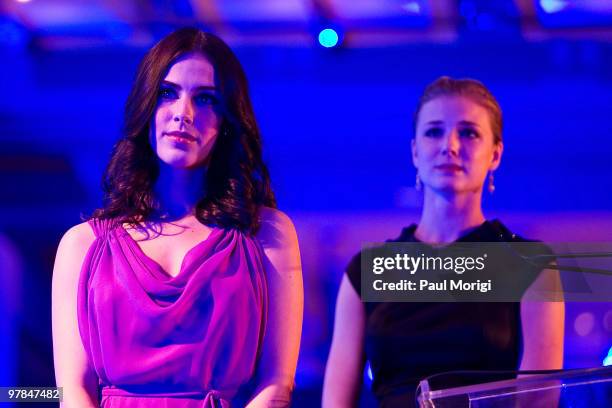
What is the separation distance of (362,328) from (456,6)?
0.94 metres

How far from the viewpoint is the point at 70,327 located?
2.37m

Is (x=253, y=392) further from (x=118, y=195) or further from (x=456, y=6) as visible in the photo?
(x=456, y=6)

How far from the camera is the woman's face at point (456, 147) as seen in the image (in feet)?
8.00

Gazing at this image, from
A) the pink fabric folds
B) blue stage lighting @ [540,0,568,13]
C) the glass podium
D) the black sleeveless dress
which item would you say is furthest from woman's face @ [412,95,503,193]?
the glass podium

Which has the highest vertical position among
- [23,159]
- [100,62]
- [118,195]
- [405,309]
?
[100,62]

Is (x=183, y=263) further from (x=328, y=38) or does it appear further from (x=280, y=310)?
(x=328, y=38)

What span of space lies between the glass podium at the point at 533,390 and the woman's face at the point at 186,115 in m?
0.91

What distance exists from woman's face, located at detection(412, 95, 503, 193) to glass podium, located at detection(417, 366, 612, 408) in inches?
26.0

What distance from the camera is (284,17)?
2.61 metres

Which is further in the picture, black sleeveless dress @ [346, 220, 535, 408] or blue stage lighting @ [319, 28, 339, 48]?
blue stage lighting @ [319, 28, 339, 48]

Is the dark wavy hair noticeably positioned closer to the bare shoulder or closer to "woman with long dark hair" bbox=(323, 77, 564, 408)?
the bare shoulder

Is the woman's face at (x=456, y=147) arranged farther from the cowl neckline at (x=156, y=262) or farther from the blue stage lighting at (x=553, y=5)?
the cowl neckline at (x=156, y=262)

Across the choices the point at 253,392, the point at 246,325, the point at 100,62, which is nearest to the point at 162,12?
the point at 100,62

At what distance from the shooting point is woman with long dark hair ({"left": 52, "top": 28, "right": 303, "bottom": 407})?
7.57 feet
